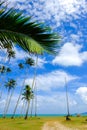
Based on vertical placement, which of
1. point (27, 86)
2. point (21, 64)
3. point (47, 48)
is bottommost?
point (47, 48)

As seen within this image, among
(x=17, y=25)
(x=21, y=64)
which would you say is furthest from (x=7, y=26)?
(x=21, y=64)

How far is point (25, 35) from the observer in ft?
11.0

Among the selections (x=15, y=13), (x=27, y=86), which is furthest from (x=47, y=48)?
(x=27, y=86)

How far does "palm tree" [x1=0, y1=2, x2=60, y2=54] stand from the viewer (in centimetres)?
314

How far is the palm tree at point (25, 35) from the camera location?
314 centimetres

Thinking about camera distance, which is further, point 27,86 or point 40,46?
point 27,86

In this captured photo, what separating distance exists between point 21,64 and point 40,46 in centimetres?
10353

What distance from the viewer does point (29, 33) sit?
130 inches

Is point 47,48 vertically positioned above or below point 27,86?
below

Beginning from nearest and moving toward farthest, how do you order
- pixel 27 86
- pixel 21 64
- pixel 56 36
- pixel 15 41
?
pixel 56 36, pixel 15 41, pixel 27 86, pixel 21 64

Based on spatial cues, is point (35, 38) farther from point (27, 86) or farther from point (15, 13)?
point (27, 86)

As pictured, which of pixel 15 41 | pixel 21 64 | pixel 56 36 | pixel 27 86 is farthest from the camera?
pixel 21 64

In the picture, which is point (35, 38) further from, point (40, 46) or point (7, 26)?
point (7, 26)

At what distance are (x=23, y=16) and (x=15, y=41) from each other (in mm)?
364
